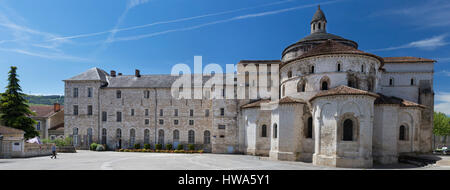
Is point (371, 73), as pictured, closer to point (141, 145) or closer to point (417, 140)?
point (417, 140)

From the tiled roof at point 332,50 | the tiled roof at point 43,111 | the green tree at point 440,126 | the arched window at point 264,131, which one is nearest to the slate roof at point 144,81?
the arched window at point 264,131

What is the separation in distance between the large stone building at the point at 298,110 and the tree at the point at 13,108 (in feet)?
24.6

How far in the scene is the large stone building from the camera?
1811cm

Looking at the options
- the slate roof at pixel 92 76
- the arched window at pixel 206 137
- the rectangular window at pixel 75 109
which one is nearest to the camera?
the arched window at pixel 206 137

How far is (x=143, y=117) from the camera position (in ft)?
111

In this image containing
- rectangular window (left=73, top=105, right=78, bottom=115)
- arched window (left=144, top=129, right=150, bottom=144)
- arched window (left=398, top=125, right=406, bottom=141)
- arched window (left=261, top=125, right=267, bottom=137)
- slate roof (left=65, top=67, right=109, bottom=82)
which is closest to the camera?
arched window (left=398, top=125, right=406, bottom=141)

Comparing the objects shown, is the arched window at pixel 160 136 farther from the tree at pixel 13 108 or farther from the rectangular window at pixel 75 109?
the tree at pixel 13 108

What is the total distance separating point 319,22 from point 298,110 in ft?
53.2

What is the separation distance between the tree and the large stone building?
24.6ft

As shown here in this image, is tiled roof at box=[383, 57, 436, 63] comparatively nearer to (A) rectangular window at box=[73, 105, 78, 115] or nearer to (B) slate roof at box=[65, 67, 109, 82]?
(B) slate roof at box=[65, 67, 109, 82]

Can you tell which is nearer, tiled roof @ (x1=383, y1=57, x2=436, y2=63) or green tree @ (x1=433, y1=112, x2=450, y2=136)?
tiled roof @ (x1=383, y1=57, x2=436, y2=63)

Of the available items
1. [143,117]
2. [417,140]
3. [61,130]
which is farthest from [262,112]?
[61,130]

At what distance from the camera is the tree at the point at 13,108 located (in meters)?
→ 26.2

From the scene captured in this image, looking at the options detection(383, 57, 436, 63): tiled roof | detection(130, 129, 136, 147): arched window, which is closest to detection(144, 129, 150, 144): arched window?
detection(130, 129, 136, 147): arched window
